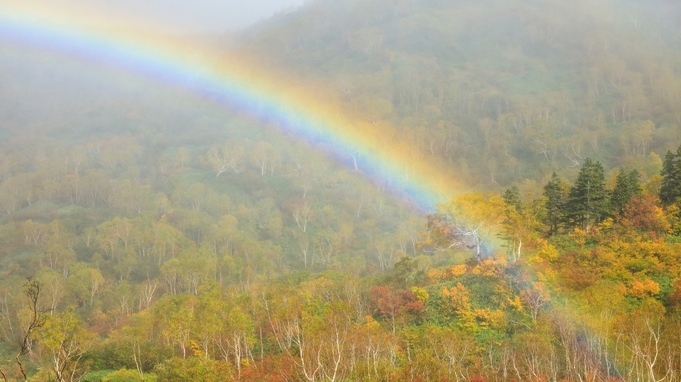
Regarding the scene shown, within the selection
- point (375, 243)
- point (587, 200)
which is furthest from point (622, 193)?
point (375, 243)

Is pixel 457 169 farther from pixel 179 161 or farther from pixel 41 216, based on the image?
pixel 41 216

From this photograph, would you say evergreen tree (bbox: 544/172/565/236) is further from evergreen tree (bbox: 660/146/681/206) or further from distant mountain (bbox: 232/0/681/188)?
distant mountain (bbox: 232/0/681/188)

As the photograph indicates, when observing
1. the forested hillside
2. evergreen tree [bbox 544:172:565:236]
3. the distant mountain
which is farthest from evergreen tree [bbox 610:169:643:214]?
the distant mountain

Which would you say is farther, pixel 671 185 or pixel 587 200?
pixel 587 200

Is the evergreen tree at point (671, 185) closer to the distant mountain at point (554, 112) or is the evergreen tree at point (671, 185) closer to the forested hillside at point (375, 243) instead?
the forested hillside at point (375, 243)

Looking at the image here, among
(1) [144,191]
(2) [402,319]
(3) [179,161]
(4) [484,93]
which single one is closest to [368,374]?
(2) [402,319]

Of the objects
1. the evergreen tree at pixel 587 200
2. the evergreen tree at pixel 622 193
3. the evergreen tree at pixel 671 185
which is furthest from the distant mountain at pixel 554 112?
the evergreen tree at pixel 587 200

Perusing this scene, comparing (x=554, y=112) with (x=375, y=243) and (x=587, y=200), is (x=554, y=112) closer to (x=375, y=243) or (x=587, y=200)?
(x=375, y=243)
